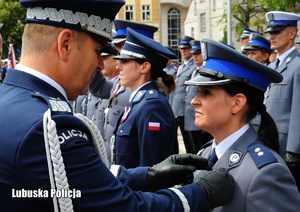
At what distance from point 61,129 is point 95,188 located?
25cm

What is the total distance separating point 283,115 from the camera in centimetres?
567

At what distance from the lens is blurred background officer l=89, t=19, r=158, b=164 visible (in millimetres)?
5250

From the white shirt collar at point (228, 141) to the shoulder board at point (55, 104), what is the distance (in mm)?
1022

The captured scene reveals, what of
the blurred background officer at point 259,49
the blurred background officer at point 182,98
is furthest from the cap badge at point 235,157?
the blurred background officer at point 182,98

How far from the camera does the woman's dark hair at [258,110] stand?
107 inches

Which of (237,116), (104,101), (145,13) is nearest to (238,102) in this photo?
(237,116)

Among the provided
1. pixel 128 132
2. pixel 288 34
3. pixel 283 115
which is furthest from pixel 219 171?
pixel 288 34

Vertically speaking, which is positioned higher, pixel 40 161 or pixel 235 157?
pixel 40 161

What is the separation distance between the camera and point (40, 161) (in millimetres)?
1841

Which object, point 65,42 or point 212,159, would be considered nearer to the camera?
point 65,42

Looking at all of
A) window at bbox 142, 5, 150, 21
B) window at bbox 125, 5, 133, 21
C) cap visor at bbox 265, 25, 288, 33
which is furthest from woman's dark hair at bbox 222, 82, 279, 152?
window at bbox 125, 5, 133, 21

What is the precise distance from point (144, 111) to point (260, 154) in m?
1.88

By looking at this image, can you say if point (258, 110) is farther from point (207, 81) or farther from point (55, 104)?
point (55, 104)

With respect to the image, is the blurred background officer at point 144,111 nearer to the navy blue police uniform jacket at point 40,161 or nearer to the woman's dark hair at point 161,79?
the woman's dark hair at point 161,79
